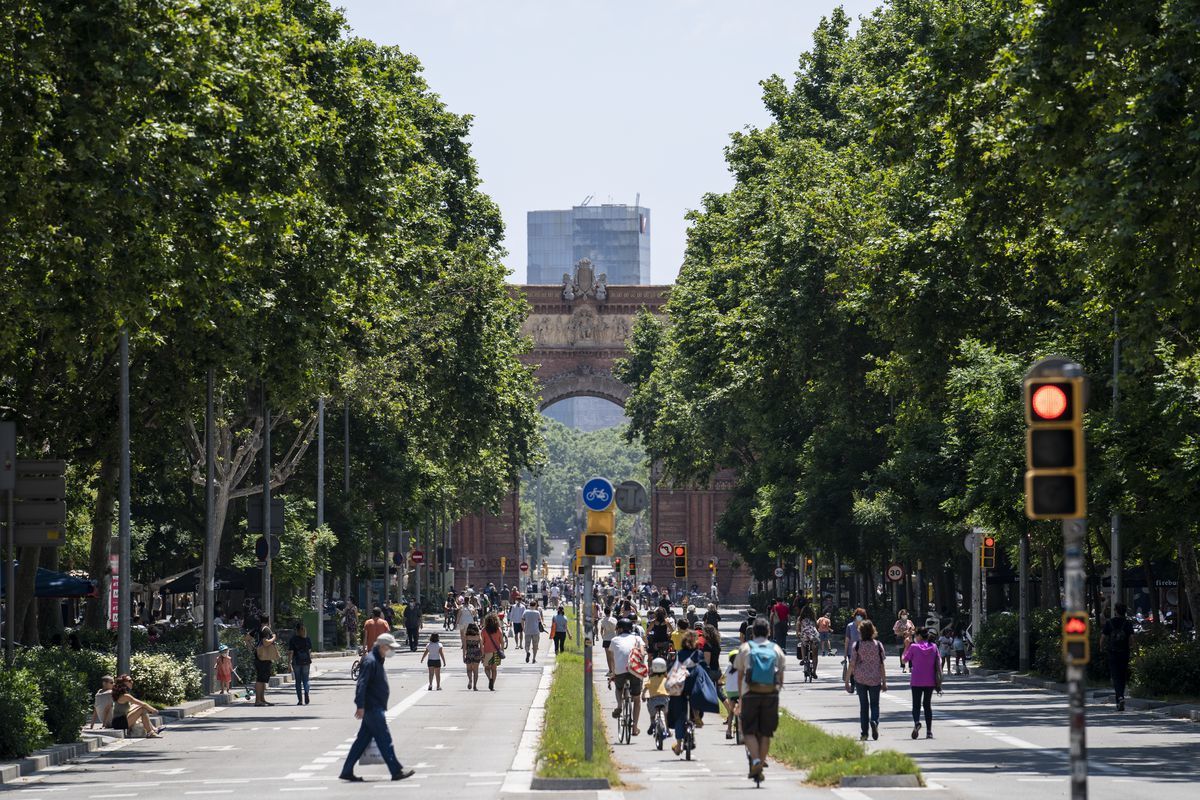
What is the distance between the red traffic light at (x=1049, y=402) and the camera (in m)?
11.8

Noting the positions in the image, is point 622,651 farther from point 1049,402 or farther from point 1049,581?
point 1049,581

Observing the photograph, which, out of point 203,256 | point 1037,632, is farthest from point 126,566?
point 1037,632

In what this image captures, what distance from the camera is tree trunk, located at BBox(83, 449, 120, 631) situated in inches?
1581

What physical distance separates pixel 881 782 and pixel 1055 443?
29.8ft

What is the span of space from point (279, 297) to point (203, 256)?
9.01 m

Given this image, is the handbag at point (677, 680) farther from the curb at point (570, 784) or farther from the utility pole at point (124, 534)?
the utility pole at point (124, 534)

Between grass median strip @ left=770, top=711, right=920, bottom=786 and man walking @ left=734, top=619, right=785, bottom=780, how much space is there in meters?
0.68

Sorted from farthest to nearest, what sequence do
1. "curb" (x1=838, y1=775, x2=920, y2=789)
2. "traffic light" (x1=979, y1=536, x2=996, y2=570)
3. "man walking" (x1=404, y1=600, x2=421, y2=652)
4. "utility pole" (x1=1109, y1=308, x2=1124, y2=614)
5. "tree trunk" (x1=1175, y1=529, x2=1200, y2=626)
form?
1. "man walking" (x1=404, y1=600, x2=421, y2=652)
2. "traffic light" (x1=979, y1=536, x2=996, y2=570)
3. "tree trunk" (x1=1175, y1=529, x2=1200, y2=626)
4. "utility pole" (x1=1109, y1=308, x2=1124, y2=614)
5. "curb" (x1=838, y1=775, x2=920, y2=789)

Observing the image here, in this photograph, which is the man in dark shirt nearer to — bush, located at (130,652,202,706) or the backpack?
the backpack

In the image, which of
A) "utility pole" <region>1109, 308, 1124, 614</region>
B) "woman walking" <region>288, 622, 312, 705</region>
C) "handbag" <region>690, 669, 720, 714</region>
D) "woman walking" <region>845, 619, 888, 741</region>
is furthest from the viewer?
"woman walking" <region>288, 622, 312, 705</region>

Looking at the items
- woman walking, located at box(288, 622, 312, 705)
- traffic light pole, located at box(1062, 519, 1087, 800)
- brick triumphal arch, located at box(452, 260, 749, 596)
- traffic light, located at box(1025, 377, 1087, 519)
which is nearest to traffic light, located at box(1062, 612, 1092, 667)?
traffic light pole, located at box(1062, 519, 1087, 800)

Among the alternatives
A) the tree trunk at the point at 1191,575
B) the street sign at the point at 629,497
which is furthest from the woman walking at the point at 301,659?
the tree trunk at the point at 1191,575

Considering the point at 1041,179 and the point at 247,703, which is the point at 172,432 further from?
the point at 1041,179

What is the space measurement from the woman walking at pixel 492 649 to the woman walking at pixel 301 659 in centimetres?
595
